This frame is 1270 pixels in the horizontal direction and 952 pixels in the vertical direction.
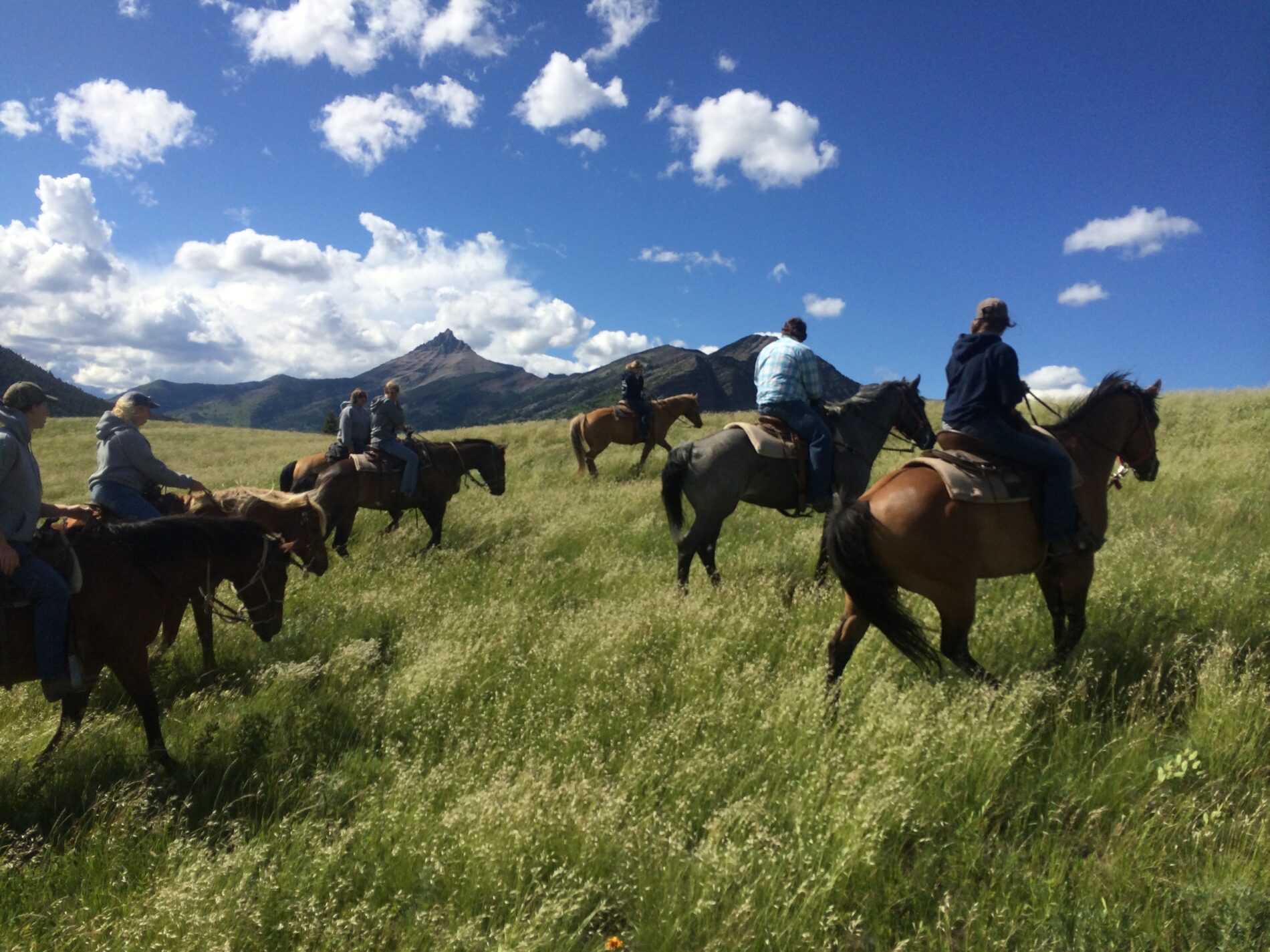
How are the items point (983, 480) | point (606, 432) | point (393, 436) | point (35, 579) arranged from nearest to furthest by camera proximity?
1. point (35, 579)
2. point (983, 480)
3. point (393, 436)
4. point (606, 432)

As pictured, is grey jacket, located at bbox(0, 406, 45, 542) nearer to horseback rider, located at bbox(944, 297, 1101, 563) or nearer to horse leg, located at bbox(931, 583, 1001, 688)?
horse leg, located at bbox(931, 583, 1001, 688)

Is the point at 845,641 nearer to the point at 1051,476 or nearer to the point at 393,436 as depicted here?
the point at 1051,476

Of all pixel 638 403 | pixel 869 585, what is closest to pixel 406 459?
pixel 638 403

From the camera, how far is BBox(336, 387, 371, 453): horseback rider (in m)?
10.7

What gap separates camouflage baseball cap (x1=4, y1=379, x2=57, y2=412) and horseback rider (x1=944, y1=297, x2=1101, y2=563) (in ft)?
20.4

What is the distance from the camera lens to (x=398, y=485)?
32.3 feet

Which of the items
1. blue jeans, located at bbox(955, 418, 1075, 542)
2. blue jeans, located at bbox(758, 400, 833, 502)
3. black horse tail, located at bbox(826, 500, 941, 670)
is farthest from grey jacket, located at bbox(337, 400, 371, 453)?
blue jeans, located at bbox(955, 418, 1075, 542)

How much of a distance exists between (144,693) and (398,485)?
612cm

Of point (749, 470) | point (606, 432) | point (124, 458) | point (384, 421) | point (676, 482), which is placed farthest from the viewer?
point (606, 432)

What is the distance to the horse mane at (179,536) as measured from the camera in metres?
4.12

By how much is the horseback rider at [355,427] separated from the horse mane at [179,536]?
620 centimetres

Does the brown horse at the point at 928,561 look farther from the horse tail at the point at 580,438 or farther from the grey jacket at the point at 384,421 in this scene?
the horse tail at the point at 580,438

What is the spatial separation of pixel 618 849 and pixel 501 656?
2.39 m

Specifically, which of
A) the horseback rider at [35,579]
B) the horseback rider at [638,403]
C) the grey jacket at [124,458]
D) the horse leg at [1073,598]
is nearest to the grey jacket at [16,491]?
the horseback rider at [35,579]
